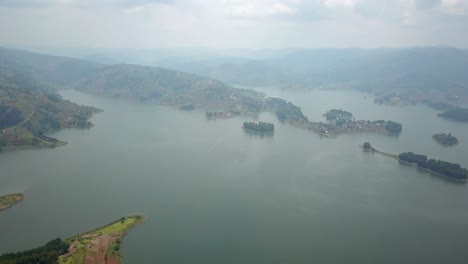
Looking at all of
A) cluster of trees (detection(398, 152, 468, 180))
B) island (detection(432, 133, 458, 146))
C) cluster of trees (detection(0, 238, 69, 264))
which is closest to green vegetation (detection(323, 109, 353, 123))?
island (detection(432, 133, 458, 146))

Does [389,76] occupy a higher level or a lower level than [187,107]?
higher

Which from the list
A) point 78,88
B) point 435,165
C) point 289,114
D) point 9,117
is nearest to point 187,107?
point 289,114

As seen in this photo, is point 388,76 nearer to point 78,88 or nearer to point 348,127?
point 348,127

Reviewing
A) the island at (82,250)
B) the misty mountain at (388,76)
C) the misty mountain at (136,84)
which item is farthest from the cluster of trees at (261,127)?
the misty mountain at (388,76)

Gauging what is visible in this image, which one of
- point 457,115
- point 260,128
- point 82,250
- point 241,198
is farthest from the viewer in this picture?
point 457,115

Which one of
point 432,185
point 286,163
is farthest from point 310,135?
point 432,185

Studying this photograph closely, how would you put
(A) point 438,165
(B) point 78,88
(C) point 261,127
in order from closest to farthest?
(A) point 438,165 < (C) point 261,127 < (B) point 78,88

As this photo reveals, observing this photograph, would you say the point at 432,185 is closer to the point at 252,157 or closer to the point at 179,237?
the point at 252,157

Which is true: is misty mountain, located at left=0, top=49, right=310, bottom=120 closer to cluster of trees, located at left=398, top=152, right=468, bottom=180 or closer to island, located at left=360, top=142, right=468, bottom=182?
island, located at left=360, top=142, right=468, bottom=182
